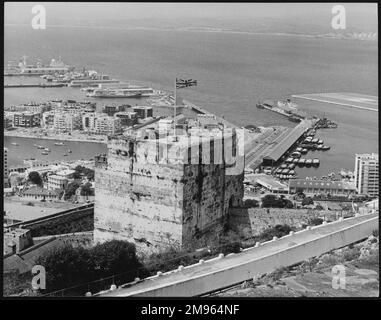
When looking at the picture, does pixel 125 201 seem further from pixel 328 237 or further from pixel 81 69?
pixel 81 69

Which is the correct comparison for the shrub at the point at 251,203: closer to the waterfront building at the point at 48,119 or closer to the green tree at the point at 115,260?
the green tree at the point at 115,260

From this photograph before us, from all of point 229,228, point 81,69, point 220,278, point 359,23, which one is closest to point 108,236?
point 229,228

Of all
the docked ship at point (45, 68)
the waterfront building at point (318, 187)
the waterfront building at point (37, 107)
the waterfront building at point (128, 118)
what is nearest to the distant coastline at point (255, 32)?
the waterfront building at point (318, 187)

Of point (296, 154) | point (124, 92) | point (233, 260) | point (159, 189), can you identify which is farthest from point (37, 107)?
point (233, 260)

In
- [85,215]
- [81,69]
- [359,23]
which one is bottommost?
[85,215]

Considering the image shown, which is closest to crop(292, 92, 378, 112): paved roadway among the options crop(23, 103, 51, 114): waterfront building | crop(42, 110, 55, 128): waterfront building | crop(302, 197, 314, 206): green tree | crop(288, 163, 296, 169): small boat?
crop(288, 163, 296, 169): small boat
